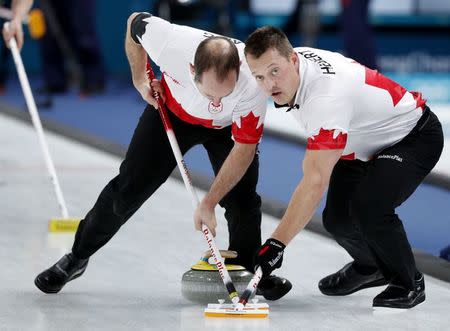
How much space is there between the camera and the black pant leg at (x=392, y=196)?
502 cm

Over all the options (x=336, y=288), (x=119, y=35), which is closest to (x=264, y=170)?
(x=336, y=288)

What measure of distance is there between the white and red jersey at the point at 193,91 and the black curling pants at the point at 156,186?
0.11 m

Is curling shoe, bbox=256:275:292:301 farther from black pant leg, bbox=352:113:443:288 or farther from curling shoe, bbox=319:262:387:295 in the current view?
black pant leg, bbox=352:113:443:288

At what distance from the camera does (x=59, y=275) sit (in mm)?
5387

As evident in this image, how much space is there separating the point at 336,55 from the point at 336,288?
3.49ft

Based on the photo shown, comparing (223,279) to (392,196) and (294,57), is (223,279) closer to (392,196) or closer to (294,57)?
(392,196)

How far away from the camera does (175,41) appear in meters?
5.15

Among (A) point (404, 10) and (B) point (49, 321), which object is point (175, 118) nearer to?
(B) point (49, 321)

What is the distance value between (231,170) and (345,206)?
603 mm

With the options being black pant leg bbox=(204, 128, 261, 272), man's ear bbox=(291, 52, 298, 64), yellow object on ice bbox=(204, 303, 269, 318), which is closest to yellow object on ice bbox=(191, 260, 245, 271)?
black pant leg bbox=(204, 128, 261, 272)

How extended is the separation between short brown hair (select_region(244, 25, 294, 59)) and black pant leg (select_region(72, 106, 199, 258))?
30.3 inches

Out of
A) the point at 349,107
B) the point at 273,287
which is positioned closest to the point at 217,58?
the point at 349,107

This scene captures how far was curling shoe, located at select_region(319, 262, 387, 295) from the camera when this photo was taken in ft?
17.9

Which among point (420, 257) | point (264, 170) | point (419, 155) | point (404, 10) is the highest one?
point (419, 155)
